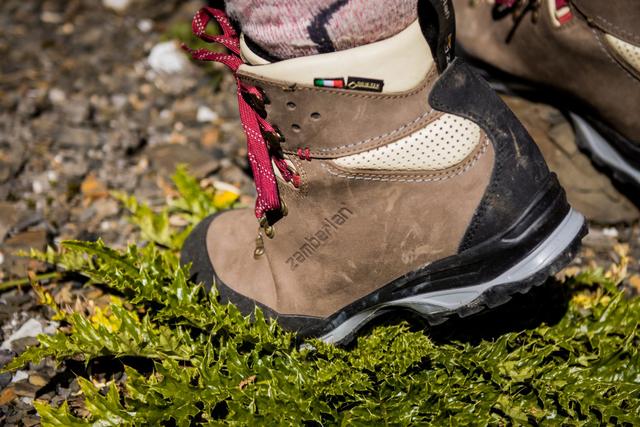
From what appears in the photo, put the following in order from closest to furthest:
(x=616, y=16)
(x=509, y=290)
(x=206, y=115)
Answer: (x=509, y=290), (x=616, y=16), (x=206, y=115)

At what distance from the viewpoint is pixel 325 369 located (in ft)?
6.09

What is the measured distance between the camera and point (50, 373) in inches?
81.0

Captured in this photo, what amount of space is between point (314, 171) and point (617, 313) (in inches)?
42.6

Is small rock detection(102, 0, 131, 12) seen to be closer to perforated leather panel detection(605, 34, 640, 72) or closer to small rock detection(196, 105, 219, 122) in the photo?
small rock detection(196, 105, 219, 122)

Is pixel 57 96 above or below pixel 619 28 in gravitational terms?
below

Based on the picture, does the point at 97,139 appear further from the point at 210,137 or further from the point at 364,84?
the point at 364,84

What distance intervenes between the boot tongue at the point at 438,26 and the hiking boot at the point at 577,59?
2.70 feet

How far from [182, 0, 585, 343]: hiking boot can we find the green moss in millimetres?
122

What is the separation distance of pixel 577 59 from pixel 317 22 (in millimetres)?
1233

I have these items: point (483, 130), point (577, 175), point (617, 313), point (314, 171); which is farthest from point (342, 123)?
point (577, 175)

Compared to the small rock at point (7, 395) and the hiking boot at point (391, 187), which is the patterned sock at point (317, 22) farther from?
the small rock at point (7, 395)

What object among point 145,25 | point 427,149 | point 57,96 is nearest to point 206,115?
point 57,96

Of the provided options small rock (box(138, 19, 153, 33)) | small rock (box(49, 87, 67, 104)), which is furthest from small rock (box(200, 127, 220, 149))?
small rock (box(138, 19, 153, 33))

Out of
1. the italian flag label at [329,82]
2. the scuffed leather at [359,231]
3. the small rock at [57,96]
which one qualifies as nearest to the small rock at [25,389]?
the scuffed leather at [359,231]
